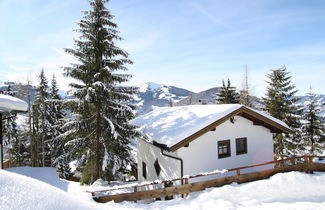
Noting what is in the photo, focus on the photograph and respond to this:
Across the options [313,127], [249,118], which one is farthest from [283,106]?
[249,118]

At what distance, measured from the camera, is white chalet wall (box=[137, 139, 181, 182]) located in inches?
445

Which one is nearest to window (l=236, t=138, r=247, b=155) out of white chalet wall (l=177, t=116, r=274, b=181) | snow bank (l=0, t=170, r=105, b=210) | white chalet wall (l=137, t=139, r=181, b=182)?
white chalet wall (l=177, t=116, r=274, b=181)

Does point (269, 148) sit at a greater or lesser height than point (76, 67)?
lesser

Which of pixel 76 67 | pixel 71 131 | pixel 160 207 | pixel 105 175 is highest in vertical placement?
pixel 76 67

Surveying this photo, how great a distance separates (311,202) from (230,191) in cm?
250

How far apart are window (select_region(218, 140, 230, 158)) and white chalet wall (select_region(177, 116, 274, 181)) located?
0.59 feet

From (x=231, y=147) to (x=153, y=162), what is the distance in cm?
482

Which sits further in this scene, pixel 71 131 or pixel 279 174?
pixel 71 131

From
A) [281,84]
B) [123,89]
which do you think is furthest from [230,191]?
[281,84]

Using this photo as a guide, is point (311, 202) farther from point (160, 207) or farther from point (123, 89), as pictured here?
point (123, 89)

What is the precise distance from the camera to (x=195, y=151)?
444 inches

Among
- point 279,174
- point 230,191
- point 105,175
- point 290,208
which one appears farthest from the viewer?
point 105,175

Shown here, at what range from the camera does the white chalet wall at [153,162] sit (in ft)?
37.0

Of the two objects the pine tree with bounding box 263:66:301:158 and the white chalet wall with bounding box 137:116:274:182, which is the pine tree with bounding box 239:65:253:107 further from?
the white chalet wall with bounding box 137:116:274:182
